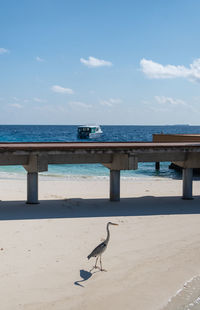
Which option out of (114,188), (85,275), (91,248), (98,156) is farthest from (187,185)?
(85,275)

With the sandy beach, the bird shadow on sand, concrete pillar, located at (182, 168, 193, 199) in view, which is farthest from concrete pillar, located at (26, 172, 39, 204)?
the bird shadow on sand

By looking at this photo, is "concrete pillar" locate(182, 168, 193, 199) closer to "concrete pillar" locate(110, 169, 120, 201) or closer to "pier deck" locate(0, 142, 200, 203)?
"pier deck" locate(0, 142, 200, 203)

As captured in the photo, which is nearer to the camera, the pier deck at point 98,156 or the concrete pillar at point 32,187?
the pier deck at point 98,156

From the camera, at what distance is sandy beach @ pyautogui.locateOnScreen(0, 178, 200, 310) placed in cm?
642

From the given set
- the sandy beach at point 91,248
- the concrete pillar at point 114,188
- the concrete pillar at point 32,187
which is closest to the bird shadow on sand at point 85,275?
the sandy beach at point 91,248

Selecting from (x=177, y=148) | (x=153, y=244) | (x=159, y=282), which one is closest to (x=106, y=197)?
(x=177, y=148)

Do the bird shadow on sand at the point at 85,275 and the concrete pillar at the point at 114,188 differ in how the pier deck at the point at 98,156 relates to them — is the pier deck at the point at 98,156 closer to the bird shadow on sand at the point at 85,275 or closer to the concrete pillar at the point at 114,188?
the concrete pillar at the point at 114,188

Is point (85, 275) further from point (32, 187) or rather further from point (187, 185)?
point (187, 185)

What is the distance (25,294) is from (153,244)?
12.6 ft

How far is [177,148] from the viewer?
14.3m

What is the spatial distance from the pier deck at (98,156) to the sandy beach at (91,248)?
3.14 feet

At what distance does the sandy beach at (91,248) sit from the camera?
6.42 metres

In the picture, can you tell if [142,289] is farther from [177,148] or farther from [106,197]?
[106,197]

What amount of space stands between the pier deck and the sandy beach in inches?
37.7
